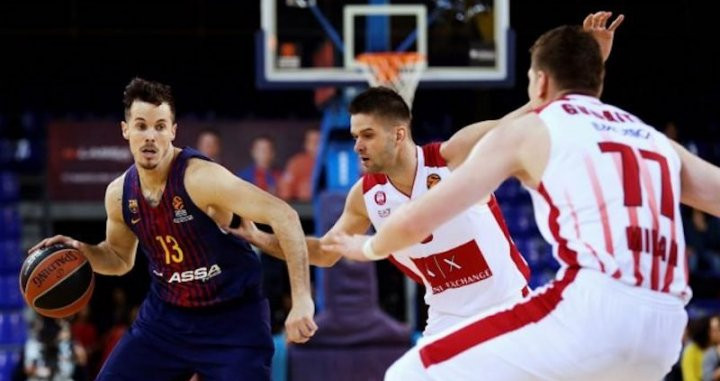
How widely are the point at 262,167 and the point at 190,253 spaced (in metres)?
9.85

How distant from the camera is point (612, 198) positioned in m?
4.23

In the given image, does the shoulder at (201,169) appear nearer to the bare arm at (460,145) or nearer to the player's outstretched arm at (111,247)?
the player's outstretched arm at (111,247)

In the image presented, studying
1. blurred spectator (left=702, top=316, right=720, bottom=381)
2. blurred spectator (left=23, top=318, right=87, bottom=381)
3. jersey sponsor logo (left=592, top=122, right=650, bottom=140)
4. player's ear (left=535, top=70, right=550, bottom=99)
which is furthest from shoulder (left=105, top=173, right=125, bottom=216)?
blurred spectator (left=702, top=316, right=720, bottom=381)

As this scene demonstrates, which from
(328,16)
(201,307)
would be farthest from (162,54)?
(201,307)

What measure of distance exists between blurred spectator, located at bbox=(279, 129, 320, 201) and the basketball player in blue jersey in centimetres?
983

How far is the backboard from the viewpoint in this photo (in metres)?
12.0

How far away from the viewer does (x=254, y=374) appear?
5828 mm

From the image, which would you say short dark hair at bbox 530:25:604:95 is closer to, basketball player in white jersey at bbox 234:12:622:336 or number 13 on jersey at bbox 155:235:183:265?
basketball player in white jersey at bbox 234:12:622:336

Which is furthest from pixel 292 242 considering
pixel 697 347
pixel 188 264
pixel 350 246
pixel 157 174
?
pixel 697 347

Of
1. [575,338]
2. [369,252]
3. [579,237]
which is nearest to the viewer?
[575,338]

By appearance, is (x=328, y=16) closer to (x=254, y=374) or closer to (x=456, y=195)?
(x=254, y=374)

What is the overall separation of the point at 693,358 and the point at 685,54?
746 cm

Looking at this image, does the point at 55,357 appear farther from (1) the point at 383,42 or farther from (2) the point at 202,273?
(2) the point at 202,273

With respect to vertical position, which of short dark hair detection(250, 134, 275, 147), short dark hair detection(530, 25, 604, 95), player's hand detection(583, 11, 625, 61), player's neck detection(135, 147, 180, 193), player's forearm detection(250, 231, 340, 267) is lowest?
player's forearm detection(250, 231, 340, 267)
